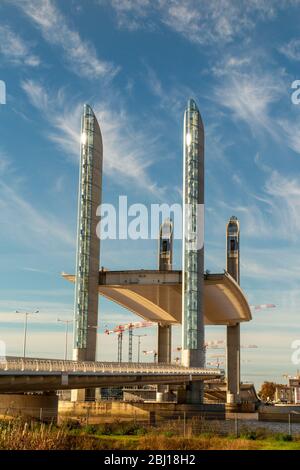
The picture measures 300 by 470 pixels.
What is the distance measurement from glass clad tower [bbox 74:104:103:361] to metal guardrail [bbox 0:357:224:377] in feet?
56.9

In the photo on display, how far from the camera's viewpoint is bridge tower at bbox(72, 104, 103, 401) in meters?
101

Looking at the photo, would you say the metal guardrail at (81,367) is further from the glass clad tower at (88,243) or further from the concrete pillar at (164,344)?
the concrete pillar at (164,344)

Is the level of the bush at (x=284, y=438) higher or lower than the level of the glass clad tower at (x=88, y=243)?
lower

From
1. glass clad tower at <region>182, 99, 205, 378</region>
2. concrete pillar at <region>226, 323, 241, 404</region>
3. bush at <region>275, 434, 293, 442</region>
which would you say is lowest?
bush at <region>275, 434, 293, 442</region>

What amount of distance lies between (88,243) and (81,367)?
161 ft

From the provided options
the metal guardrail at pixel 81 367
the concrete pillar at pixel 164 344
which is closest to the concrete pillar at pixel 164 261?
the concrete pillar at pixel 164 344

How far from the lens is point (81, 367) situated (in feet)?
182

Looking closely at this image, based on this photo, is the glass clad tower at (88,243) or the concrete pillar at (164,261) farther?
the concrete pillar at (164,261)

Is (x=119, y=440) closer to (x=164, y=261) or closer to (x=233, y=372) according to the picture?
(x=233, y=372)

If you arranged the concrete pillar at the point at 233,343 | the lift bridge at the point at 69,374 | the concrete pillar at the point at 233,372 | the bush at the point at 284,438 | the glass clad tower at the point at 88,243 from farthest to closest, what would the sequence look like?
the concrete pillar at the point at 233,343 → the concrete pillar at the point at 233,372 → the glass clad tower at the point at 88,243 → the bush at the point at 284,438 → the lift bridge at the point at 69,374

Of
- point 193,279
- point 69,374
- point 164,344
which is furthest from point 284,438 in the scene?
point 164,344

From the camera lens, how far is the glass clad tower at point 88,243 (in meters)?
101

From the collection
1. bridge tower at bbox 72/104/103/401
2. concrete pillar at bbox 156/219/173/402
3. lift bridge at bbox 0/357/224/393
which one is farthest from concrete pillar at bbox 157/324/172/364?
lift bridge at bbox 0/357/224/393

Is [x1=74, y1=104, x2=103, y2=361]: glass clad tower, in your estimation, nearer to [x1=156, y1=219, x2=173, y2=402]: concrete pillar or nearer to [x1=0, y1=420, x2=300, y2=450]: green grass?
[x1=156, y1=219, x2=173, y2=402]: concrete pillar
